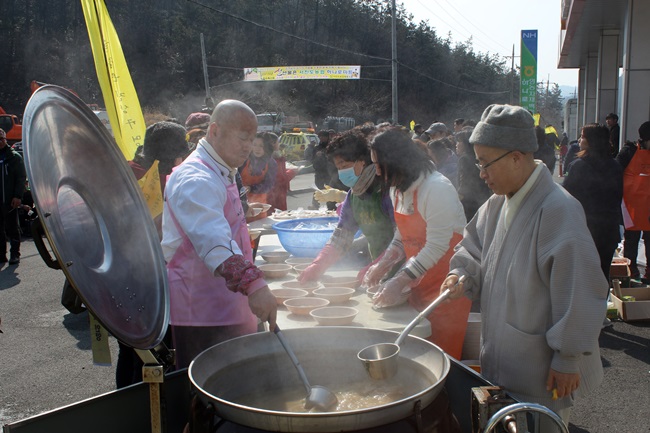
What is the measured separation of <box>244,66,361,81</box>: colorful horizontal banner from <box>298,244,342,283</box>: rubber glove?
92.1 feet

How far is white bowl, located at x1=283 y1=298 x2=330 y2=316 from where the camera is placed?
2637 millimetres

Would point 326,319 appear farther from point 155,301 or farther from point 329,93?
point 329,93

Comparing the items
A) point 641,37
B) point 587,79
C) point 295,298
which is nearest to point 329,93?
point 587,79

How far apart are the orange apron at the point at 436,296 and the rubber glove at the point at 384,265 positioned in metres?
0.08

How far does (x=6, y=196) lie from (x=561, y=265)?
838 cm

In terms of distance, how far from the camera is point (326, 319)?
2473 mm

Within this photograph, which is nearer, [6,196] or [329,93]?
[6,196]

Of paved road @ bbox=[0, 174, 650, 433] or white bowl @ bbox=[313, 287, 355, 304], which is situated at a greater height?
white bowl @ bbox=[313, 287, 355, 304]

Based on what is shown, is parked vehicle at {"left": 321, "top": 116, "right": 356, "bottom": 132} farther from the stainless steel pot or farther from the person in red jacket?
the stainless steel pot

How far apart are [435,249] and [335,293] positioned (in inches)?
21.6

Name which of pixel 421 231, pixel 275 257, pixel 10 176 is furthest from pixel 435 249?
pixel 10 176

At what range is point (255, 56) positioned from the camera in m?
46.3

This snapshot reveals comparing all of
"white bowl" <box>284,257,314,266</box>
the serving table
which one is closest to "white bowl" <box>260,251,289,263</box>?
"white bowl" <box>284,257,314,266</box>

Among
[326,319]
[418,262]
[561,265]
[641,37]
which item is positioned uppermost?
[641,37]
